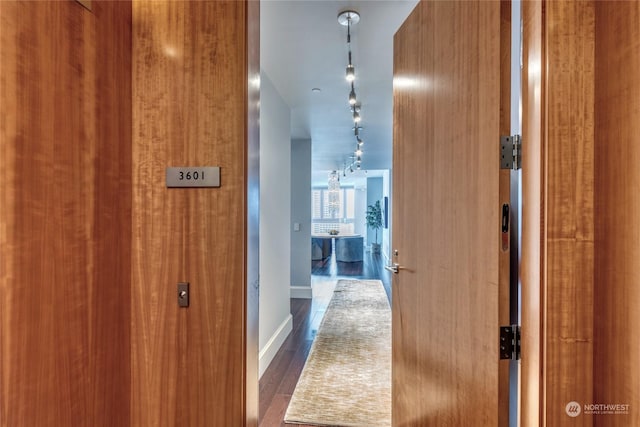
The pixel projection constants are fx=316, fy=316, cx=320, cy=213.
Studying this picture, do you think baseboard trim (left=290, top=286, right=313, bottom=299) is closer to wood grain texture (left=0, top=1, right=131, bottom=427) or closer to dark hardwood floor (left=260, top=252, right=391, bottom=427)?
dark hardwood floor (left=260, top=252, right=391, bottom=427)

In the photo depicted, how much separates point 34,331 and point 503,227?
55.4 inches

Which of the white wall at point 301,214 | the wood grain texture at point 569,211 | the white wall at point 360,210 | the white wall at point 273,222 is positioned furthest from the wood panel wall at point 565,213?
the white wall at point 360,210

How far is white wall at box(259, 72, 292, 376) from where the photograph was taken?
282cm

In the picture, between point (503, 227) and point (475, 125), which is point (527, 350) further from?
point (475, 125)

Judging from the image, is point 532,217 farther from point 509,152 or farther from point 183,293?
point 183,293

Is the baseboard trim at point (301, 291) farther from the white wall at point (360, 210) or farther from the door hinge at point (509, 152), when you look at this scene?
the white wall at point (360, 210)

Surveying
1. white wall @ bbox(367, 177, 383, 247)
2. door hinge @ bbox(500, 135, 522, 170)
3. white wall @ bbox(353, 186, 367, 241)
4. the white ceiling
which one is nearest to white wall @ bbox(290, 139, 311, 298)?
the white ceiling

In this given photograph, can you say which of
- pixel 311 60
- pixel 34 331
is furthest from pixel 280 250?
pixel 34 331

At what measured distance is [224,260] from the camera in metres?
1.19

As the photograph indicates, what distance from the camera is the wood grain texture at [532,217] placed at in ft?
3.04

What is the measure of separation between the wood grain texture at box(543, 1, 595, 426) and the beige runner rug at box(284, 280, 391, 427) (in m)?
1.43

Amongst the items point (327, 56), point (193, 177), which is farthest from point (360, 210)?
point (193, 177)

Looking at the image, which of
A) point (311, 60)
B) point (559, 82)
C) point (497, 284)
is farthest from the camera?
point (311, 60)

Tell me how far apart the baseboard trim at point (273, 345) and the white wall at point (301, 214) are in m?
1.42
